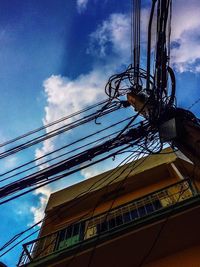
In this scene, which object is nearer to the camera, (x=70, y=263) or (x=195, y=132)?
(x=195, y=132)

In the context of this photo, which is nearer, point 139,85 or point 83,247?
point 83,247

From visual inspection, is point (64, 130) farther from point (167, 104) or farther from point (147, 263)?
point (147, 263)

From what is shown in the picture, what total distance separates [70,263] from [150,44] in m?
5.12

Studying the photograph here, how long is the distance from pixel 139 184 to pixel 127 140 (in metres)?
5.48

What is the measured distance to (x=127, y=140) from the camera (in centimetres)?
447

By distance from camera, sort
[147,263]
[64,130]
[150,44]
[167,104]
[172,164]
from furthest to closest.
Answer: [172,164] < [64,130] < [147,263] < [150,44] < [167,104]

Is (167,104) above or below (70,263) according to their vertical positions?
above

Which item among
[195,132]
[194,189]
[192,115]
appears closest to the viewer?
[195,132]

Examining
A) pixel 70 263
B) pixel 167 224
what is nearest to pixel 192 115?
pixel 167 224

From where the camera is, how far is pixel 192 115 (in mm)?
3885

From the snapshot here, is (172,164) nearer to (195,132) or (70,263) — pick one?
(70,263)

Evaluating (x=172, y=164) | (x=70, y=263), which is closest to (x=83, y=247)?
(x=70, y=263)

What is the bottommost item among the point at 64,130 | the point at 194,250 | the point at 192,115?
the point at 194,250

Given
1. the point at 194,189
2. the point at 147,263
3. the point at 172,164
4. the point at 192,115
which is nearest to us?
the point at 192,115
